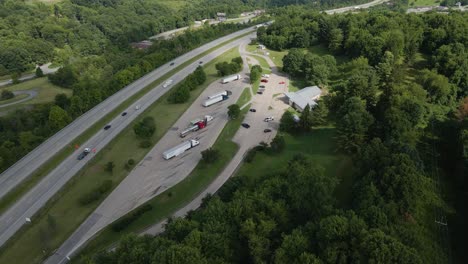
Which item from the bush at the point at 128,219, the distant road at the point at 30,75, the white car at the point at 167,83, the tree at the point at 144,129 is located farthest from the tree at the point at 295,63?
the distant road at the point at 30,75

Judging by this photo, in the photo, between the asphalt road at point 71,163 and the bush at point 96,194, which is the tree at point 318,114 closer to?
the bush at point 96,194

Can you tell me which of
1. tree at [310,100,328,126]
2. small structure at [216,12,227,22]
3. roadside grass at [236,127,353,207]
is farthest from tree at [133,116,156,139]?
small structure at [216,12,227,22]

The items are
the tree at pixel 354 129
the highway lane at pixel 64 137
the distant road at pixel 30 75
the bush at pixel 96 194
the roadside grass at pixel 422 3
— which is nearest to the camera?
the bush at pixel 96 194

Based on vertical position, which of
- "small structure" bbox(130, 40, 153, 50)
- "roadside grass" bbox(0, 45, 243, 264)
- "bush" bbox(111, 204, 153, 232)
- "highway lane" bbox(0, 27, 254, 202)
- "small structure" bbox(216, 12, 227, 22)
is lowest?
"bush" bbox(111, 204, 153, 232)

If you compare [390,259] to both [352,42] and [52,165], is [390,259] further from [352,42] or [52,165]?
[352,42]

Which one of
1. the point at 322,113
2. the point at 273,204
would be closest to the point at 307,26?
the point at 322,113

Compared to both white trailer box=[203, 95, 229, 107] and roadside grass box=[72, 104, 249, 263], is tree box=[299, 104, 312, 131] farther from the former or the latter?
white trailer box=[203, 95, 229, 107]

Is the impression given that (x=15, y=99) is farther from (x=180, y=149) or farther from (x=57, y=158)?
(x=180, y=149)

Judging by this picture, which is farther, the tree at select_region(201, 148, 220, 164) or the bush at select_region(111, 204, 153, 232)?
the tree at select_region(201, 148, 220, 164)
